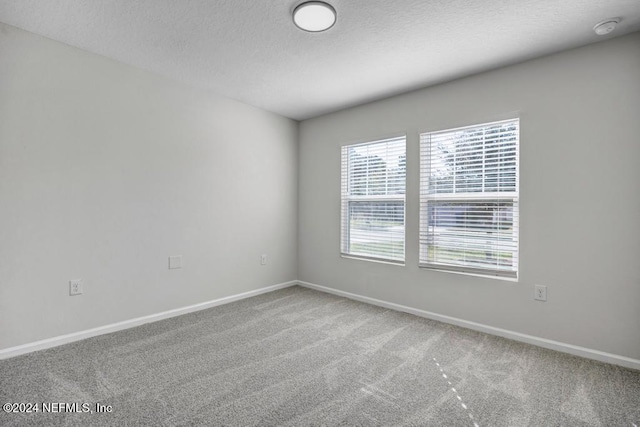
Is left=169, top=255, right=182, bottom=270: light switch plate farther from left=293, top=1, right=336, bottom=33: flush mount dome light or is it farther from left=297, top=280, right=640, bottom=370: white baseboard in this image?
left=293, top=1, right=336, bottom=33: flush mount dome light

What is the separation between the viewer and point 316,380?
2.02 meters

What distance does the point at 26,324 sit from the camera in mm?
2332

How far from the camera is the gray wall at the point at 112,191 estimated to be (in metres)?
2.30

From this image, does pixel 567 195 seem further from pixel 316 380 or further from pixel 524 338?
pixel 316 380

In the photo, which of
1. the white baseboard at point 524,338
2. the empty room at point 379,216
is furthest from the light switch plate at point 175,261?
the white baseboard at point 524,338

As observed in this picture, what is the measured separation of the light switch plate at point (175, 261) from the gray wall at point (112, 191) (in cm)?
5

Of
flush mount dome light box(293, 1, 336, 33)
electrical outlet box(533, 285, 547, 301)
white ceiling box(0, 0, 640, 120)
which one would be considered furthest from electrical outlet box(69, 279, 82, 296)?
electrical outlet box(533, 285, 547, 301)

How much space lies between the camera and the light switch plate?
316 cm

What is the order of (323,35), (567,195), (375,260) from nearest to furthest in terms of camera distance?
(323,35) < (567,195) < (375,260)

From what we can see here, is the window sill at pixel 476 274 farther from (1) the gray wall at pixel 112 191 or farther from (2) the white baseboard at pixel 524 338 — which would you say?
(1) the gray wall at pixel 112 191

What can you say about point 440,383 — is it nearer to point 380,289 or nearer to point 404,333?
point 404,333

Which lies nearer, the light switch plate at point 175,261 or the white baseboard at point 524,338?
the white baseboard at point 524,338

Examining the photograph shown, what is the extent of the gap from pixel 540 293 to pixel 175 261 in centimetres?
340

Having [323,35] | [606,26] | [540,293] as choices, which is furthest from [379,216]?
[606,26]
